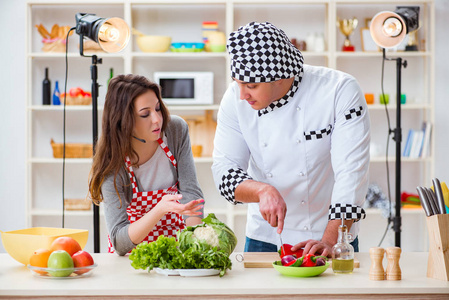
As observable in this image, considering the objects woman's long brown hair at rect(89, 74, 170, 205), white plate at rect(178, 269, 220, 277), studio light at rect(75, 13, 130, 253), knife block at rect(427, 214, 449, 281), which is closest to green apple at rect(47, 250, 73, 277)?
white plate at rect(178, 269, 220, 277)

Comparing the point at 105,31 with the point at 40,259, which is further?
the point at 105,31

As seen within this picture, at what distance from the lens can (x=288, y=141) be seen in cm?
211

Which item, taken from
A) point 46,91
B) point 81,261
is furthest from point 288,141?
point 46,91

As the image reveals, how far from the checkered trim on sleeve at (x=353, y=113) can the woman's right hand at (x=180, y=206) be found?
568 mm

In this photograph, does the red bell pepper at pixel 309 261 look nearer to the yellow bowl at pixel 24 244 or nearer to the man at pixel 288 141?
the man at pixel 288 141

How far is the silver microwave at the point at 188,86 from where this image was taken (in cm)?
470

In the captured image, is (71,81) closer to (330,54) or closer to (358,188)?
(330,54)

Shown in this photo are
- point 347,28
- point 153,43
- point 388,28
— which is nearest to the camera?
point 388,28

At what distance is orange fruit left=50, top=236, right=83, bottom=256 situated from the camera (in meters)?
1.73

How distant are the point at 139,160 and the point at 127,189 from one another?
0.13 m

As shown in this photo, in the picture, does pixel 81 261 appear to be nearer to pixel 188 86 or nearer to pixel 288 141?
pixel 288 141

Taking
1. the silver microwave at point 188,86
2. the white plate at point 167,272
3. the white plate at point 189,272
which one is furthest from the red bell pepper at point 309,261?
the silver microwave at point 188,86

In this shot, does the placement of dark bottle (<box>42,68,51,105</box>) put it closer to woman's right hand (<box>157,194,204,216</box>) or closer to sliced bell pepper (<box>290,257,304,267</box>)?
woman's right hand (<box>157,194,204,216</box>)

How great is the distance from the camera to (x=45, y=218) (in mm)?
4992
